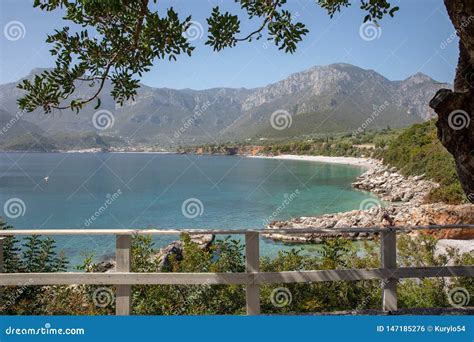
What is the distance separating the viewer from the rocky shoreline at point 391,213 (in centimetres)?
1778

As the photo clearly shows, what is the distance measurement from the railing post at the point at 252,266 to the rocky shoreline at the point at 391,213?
24 centimetres

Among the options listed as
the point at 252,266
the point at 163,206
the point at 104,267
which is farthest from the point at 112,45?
the point at 163,206

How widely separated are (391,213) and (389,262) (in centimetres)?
2447

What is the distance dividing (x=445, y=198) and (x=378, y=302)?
22735 millimetres

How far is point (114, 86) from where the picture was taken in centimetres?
496

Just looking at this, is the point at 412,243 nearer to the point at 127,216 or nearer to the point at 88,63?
the point at 88,63

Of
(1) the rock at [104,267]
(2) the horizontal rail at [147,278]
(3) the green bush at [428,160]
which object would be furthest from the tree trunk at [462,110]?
(3) the green bush at [428,160]

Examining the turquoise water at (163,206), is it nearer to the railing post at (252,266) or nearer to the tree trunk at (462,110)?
the railing post at (252,266)

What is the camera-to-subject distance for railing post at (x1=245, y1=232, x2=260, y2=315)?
187 inches

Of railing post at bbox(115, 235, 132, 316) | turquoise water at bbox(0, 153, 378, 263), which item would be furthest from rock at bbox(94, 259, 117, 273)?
turquoise water at bbox(0, 153, 378, 263)

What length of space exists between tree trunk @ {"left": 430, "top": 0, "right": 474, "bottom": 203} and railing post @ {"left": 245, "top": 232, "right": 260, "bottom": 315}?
2261 mm

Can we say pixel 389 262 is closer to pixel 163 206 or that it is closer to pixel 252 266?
pixel 252 266

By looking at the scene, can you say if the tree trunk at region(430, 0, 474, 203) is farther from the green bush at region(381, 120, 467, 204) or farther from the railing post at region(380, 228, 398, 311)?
the green bush at region(381, 120, 467, 204)

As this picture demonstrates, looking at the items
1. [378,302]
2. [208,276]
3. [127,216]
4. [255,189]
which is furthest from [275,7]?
[255,189]
